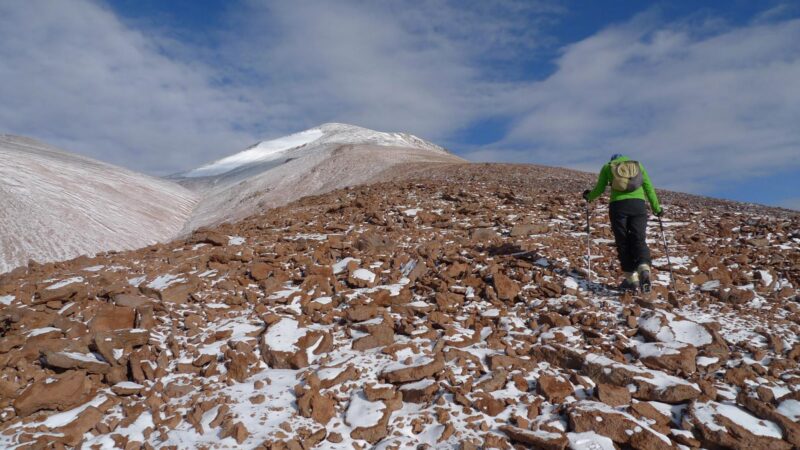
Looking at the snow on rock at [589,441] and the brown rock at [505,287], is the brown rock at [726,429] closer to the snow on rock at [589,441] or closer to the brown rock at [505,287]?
the snow on rock at [589,441]

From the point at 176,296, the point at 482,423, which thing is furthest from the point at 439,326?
the point at 176,296

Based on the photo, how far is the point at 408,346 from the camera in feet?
17.1

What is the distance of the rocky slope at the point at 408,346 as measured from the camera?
3.95 metres

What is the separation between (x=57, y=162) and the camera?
2027 centimetres

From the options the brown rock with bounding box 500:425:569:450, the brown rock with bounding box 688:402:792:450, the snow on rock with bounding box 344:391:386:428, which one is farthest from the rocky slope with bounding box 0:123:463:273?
the brown rock with bounding box 688:402:792:450

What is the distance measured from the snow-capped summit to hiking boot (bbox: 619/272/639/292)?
37073mm

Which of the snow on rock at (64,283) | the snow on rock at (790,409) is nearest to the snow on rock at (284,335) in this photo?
the snow on rock at (64,283)

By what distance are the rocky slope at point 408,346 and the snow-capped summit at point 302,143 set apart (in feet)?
117

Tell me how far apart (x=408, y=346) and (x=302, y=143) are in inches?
2056

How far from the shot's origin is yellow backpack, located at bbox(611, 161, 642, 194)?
21.3 feet

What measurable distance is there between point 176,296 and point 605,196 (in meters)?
11.1

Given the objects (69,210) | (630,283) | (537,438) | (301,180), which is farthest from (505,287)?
(301,180)

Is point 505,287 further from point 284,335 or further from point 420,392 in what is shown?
point 284,335

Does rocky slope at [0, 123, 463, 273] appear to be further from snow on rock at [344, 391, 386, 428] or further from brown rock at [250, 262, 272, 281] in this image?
snow on rock at [344, 391, 386, 428]
